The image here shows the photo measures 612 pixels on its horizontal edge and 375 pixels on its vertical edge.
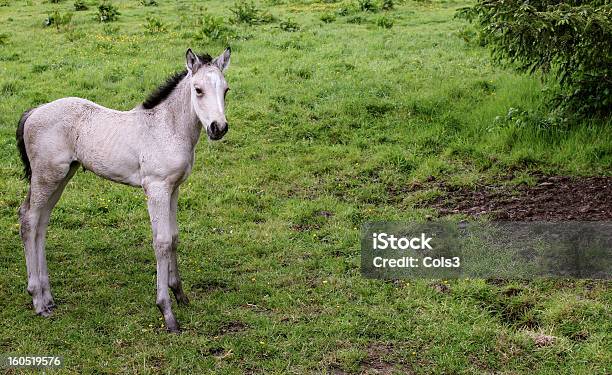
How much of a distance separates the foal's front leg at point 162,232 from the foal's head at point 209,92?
0.75 metres

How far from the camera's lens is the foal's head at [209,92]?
675cm

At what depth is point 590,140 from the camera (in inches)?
459

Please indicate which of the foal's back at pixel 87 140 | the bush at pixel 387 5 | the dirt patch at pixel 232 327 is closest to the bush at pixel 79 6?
the bush at pixel 387 5

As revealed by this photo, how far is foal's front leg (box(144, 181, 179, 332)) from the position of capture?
23.3ft

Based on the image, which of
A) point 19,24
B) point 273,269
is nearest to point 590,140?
point 273,269

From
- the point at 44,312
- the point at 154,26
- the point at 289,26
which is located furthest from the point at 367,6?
the point at 44,312

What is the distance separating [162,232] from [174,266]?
1.93 feet

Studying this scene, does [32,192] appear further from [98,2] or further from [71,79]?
[98,2]

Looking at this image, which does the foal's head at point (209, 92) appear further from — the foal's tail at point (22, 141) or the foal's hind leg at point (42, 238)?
the foal's tail at point (22, 141)

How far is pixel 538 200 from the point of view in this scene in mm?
10055

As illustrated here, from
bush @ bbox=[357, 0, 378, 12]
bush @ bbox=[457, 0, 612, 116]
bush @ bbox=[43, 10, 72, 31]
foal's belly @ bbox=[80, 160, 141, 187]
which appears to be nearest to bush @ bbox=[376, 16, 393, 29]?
bush @ bbox=[357, 0, 378, 12]

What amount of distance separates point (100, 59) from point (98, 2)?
9.07 m

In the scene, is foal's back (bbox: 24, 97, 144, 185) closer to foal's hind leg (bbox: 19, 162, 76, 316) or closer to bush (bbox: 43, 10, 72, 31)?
foal's hind leg (bbox: 19, 162, 76, 316)

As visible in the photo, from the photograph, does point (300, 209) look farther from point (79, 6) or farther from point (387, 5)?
point (79, 6)
